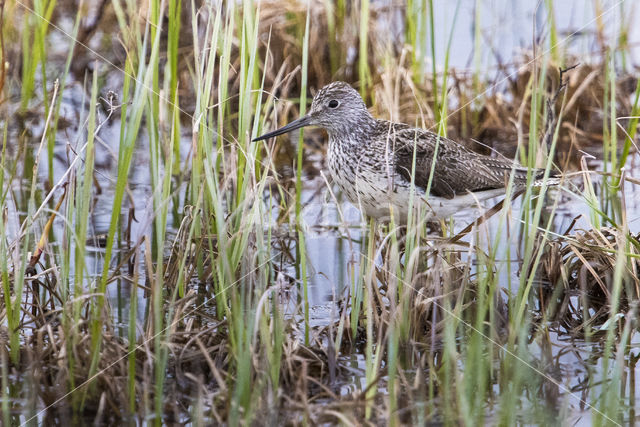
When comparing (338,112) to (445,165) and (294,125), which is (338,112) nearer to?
(294,125)

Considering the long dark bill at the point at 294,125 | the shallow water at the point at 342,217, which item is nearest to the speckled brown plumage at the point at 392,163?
the long dark bill at the point at 294,125

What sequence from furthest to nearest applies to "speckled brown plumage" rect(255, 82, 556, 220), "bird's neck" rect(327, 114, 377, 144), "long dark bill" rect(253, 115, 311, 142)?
"bird's neck" rect(327, 114, 377, 144) → "long dark bill" rect(253, 115, 311, 142) → "speckled brown plumage" rect(255, 82, 556, 220)

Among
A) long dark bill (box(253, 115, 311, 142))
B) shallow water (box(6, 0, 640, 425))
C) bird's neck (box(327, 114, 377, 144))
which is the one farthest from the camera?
bird's neck (box(327, 114, 377, 144))

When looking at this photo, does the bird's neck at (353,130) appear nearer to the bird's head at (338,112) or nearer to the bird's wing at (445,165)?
the bird's head at (338,112)

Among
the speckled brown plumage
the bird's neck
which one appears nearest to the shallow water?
the speckled brown plumage

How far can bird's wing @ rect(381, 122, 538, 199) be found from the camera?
5496 millimetres

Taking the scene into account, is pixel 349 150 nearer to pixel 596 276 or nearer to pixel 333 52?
pixel 596 276

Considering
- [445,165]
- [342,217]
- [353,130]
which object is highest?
[353,130]

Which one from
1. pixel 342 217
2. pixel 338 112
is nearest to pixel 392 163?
pixel 338 112

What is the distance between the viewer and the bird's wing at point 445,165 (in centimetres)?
550

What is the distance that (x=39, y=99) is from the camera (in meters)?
8.16

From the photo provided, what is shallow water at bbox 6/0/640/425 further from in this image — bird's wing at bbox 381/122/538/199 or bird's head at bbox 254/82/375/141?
bird's head at bbox 254/82/375/141

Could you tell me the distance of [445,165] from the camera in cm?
570

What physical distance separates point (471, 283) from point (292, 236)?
128cm
